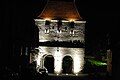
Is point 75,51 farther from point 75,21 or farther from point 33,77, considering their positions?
point 33,77

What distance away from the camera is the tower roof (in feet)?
193

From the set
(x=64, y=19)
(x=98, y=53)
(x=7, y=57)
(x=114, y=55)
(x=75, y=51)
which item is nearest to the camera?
(x=114, y=55)

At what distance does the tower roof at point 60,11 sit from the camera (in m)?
58.8

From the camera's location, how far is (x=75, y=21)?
5772 cm

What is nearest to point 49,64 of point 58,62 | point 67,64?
point 58,62

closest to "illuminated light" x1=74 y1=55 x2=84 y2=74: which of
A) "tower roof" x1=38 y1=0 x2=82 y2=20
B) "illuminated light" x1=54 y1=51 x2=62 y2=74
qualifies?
"illuminated light" x1=54 y1=51 x2=62 y2=74

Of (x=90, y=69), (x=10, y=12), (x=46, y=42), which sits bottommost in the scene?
(x=90, y=69)

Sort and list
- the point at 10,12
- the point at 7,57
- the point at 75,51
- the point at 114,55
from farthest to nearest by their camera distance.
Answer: the point at 75,51
the point at 7,57
the point at 10,12
the point at 114,55

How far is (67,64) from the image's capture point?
185 feet

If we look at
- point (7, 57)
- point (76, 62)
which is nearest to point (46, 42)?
point (76, 62)

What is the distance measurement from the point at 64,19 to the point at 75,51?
5788mm

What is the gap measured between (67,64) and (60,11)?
321 inches

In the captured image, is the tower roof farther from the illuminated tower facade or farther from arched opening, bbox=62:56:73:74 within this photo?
arched opening, bbox=62:56:73:74

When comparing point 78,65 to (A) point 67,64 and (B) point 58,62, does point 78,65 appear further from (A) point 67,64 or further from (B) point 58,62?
(B) point 58,62
